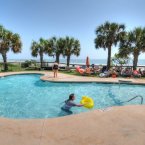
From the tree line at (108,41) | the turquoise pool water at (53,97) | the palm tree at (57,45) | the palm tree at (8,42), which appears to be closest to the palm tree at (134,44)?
the tree line at (108,41)

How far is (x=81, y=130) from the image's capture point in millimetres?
6156

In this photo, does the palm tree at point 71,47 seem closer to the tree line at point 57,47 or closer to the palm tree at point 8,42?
the tree line at point 57,47

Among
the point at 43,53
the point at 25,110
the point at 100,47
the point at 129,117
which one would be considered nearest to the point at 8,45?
the point at 43,53

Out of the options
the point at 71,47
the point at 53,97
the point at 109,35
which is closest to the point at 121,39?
the point at 109,35

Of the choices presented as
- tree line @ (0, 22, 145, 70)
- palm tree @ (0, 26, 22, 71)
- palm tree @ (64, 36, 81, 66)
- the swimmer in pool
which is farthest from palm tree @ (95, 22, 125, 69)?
the swimmer in pool

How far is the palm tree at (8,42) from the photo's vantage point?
2896cm

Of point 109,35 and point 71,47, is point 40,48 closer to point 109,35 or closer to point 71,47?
point 71,47

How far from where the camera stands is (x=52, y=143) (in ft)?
17.5

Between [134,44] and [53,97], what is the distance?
16.7 meters

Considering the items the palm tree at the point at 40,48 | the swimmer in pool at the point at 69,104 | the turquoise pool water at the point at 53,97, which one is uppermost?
the palm tree at the point at 40,48

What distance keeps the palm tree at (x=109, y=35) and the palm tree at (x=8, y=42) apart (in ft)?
33.8

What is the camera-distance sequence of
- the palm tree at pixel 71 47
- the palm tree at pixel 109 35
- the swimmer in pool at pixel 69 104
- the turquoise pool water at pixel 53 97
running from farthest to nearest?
the palm tree at pixel 71 47
the palm tree at pixel 109 35
the turquoise pool water at pixel 53 97
the swimmer in pool at pixel 69 104

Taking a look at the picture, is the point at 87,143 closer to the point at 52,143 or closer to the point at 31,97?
the point at 52,143

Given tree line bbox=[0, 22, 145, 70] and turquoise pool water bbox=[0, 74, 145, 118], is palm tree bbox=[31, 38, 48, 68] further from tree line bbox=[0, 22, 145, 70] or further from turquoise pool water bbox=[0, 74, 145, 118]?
turquoise pool water bbox=[0, 74, 145, 118]
